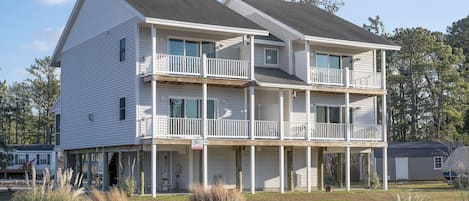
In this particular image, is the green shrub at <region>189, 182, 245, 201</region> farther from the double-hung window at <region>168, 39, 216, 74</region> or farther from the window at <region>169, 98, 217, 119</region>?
the window at <region>169, 98, 217, 119</region>

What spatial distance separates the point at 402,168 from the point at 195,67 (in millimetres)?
29783

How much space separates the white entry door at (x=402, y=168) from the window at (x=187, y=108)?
26.9 metres

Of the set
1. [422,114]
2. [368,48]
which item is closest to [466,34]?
[422,114]

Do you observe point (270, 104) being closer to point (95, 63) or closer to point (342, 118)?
point (342, 118)

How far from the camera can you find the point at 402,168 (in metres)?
57.1

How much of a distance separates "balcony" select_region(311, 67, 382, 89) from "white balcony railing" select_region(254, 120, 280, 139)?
3.28m

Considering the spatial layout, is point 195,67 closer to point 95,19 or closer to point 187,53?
point 187,53

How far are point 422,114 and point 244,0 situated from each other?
108ft

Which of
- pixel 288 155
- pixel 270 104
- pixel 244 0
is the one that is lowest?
pixel 288 155

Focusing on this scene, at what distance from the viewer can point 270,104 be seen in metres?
36.5

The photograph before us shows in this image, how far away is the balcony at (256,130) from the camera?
31672mm

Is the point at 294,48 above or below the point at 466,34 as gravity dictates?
below

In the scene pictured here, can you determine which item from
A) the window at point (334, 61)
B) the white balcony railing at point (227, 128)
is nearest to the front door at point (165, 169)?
the white balcony railing at point (227, 128)

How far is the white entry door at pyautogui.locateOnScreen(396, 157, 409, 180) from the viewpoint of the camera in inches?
2237
